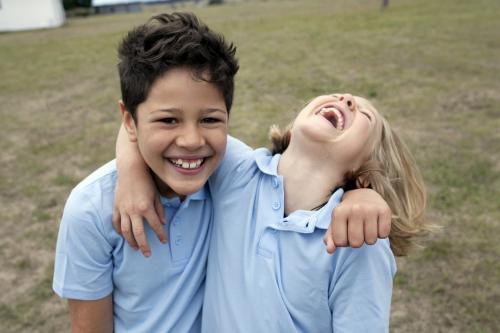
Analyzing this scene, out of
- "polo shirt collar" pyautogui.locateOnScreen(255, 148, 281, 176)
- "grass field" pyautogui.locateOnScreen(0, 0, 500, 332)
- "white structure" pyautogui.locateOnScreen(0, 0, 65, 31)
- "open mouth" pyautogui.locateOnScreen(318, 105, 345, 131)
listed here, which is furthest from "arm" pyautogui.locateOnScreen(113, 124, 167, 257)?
"white structure" pyautogui.locateOnScreen(0, 0, 65, 31)

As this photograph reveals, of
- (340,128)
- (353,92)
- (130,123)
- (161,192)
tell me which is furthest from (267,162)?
(353,92)

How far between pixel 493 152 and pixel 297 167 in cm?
401

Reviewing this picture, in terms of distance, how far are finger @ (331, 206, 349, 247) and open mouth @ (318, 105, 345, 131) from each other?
0.44 metres

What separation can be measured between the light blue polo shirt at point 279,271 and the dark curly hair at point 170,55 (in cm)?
32

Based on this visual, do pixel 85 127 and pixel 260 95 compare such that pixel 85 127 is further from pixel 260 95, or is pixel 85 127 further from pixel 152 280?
pixel 152 280

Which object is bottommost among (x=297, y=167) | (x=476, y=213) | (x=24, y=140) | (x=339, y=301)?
(x=24, y=140)

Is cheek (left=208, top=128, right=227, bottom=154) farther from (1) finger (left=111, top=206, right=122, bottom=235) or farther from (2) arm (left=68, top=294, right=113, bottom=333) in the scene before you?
(2) arm (left=68, top=294, right=113, bottom=333)

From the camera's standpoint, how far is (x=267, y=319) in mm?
1444

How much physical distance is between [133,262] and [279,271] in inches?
18.8

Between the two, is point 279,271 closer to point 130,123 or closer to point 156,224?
point 156,224

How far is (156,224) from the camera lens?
1.52m

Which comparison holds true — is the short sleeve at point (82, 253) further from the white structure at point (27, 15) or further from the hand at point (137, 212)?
the white structure at point (27, 15)

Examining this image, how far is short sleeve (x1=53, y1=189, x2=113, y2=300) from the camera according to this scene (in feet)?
4.90

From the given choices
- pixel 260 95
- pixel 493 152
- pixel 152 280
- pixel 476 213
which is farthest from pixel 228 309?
pixel 260 95
